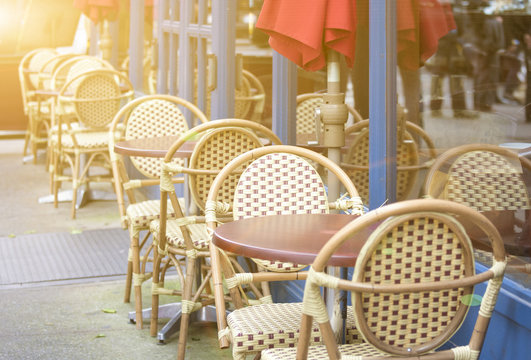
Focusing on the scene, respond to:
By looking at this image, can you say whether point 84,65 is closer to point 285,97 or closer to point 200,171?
point 285,97

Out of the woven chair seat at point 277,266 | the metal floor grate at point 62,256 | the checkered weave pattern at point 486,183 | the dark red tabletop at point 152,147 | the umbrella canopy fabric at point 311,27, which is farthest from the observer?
the metal floor grate at point 62,256

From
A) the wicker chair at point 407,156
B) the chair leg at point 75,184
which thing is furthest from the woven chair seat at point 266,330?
the chair leg at point 75,184

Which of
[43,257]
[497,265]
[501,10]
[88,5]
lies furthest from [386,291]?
[88,5]

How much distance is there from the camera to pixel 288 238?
95.0 inches

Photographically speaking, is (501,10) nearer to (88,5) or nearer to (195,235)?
(195,235)

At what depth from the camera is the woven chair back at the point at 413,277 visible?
2023mm

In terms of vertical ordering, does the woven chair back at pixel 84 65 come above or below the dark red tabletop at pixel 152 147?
above

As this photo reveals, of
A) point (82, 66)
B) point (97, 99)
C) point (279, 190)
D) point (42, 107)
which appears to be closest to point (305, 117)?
point (279, 190)

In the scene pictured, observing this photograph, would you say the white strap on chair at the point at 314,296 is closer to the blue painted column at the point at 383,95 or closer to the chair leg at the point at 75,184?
the blue painted column at the point at 383,95

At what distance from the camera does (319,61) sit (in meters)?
3.27

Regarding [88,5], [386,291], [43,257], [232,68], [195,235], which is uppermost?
[88,5]

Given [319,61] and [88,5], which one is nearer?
[319,61]

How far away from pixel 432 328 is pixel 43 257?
3.99 meters

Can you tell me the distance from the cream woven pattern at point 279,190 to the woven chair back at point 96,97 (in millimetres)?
4107
